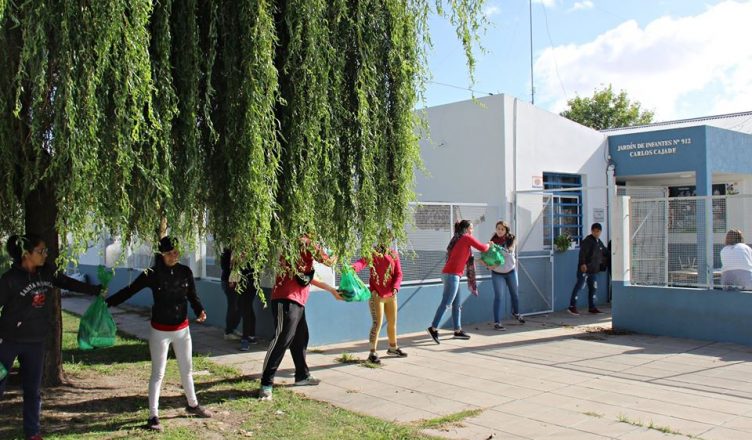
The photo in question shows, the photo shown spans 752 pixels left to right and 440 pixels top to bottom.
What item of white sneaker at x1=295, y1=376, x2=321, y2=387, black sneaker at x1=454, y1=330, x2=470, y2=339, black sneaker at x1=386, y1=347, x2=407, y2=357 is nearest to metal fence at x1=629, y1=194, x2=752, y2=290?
black sneaker at x1=454, y1=330, x2=470, y2=339

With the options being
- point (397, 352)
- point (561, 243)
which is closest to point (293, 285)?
point (397, 352)

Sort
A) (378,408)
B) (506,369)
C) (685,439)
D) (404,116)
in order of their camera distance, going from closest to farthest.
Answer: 1. (685,439)
2. (404,116)
3. (378,408)
4. (506,369)

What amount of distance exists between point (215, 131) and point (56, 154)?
45.1 inches

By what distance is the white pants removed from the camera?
540cm

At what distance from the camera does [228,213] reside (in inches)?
191

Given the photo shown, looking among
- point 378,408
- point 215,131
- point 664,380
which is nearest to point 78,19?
point 215,131

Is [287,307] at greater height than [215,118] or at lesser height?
lesser

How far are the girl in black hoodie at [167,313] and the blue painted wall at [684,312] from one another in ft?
24.0

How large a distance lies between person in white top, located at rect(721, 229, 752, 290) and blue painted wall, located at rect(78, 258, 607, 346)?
3.72 meters

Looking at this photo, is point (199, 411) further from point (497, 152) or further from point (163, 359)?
point (497, 152)

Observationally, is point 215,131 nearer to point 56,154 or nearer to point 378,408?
point 56,154

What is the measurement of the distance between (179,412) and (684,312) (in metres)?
7.63

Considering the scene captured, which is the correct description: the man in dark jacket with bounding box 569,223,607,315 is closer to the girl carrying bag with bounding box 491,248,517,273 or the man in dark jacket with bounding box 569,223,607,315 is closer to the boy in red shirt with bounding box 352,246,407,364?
the girl carrying bag with bounding box 491,248,517,273

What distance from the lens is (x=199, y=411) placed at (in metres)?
5.70
